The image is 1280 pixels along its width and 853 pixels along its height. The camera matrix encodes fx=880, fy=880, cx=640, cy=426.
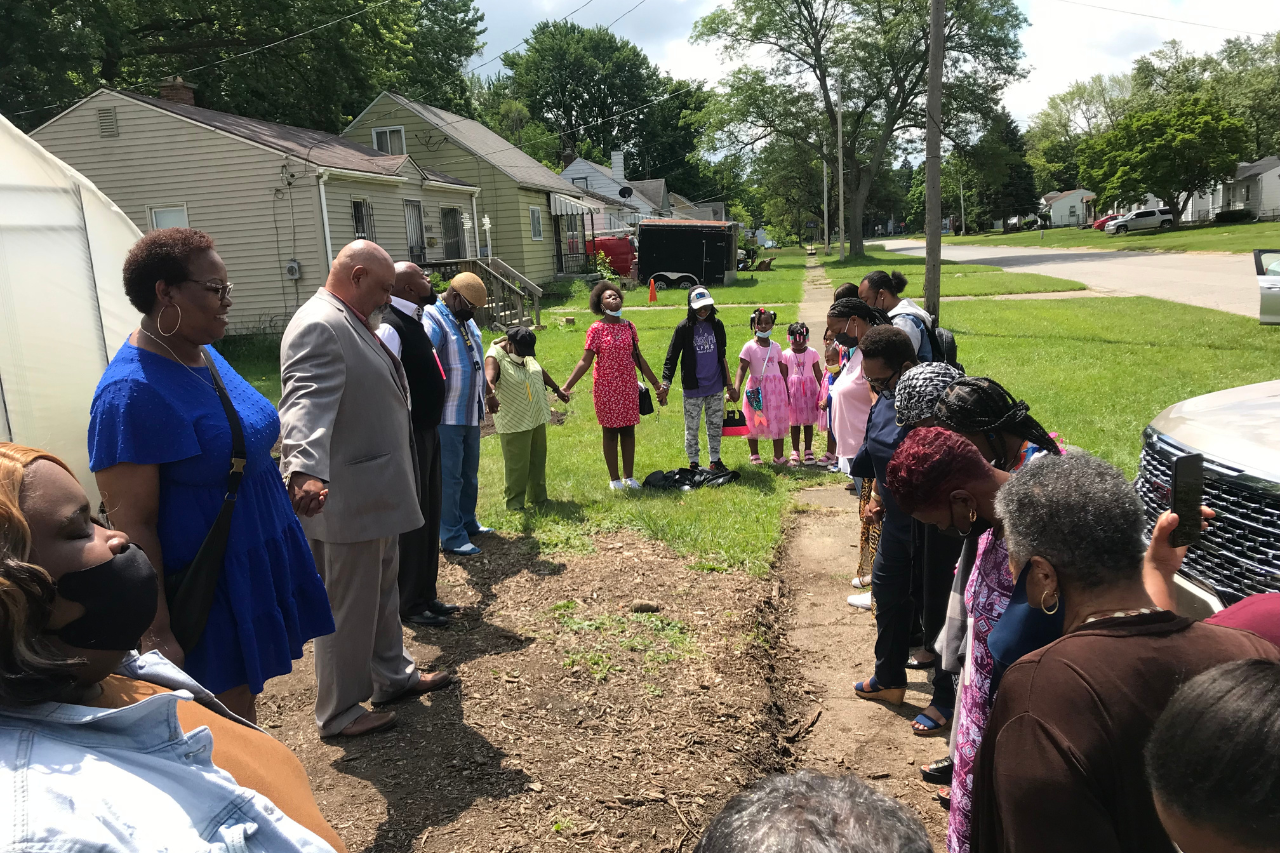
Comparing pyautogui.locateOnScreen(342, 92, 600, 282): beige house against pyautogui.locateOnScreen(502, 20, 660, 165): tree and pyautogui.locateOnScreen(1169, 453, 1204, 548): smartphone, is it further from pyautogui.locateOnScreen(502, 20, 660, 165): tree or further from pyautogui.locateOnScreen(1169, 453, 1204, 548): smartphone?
pyautogui.locateOnScreen(502, 20, 660, 165): tree

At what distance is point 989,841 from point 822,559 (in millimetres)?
5026

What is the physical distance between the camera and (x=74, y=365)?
7.04 m

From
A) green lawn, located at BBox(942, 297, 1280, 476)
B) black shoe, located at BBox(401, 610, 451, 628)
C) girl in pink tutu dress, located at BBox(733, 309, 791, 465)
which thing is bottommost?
black shoe, located at BBox(401, 610, 451, 628)

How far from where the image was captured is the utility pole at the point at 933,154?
14.7 metres

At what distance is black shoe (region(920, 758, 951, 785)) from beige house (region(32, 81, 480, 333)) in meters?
20.2

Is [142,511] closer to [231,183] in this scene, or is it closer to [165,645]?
[165,645]

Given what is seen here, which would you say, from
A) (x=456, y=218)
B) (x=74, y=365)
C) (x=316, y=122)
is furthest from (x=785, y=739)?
(x=316, y=122)

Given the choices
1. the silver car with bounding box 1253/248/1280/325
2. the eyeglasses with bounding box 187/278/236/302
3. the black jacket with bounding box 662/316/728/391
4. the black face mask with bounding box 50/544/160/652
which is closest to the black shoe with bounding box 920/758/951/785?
the black face mask with bounding box 50/544/160/652

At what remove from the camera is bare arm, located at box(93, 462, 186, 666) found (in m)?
2.75

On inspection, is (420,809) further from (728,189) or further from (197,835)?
(728,189)

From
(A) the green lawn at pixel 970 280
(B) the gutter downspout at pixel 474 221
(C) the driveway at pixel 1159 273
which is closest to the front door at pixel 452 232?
(B) the gutter downspout at pixel 474 221

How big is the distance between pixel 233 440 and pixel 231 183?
21160 mm

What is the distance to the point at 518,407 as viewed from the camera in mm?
7621

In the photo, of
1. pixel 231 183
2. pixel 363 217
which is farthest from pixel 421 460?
pixel 363 217
